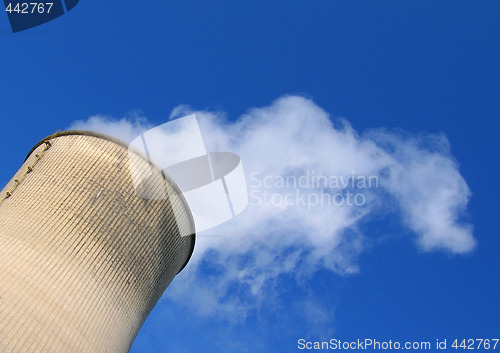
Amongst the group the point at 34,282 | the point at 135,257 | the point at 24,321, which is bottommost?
the point at 24,321

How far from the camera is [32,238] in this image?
10.1 m

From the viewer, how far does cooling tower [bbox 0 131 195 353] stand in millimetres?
8906

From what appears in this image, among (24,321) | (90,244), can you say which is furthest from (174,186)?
(24,321)

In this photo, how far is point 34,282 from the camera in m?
9.20

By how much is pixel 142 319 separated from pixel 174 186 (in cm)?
415

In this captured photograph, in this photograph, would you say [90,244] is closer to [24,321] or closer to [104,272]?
[104,272]

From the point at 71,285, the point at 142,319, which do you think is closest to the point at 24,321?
the point at 71,285

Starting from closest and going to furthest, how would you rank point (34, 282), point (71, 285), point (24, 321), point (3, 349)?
point (3, 349), point (24, 321), point (34, 282), point (71, 285)

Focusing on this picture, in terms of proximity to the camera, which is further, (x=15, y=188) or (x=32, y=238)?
(x=15, y=188)

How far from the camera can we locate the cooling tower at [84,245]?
8906mm

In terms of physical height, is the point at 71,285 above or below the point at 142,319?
below

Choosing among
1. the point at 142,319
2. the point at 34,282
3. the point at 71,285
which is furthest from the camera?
the point at 142,319

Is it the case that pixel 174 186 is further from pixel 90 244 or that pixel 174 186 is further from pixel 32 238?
pixel 32 238

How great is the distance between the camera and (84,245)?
10750mm
